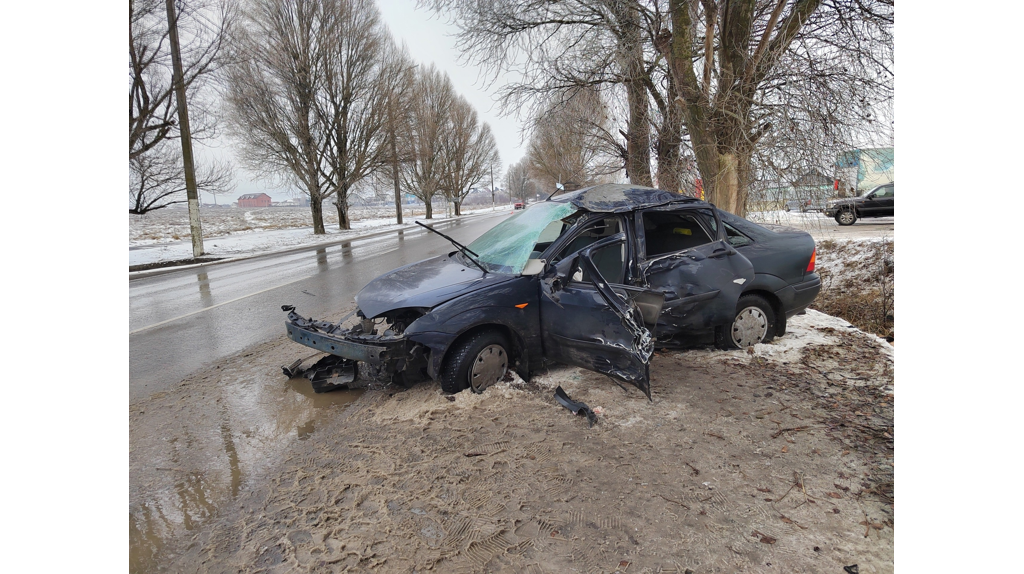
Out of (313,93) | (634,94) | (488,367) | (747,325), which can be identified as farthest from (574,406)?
(313,93)

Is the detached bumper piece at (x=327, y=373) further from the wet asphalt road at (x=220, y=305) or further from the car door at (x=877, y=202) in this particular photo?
the car door at (x=877, y=202)

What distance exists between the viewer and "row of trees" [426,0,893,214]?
7277 mm

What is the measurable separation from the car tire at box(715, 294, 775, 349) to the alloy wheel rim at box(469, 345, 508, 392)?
8.21ft

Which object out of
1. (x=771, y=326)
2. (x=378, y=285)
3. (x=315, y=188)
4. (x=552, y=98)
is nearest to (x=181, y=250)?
(x=315, y=188)

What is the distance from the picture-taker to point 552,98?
11.2 metres

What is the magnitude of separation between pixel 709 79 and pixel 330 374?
8.14m

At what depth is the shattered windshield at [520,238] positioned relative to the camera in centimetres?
432

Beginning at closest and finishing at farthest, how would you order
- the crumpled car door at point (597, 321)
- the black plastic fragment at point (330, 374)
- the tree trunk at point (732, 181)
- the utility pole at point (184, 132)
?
the crumpled car door at point (597, 321), the black plastic fragment at point (330, 374), the tree trunk at point (732, 181), the utility pole at point (184, 132)

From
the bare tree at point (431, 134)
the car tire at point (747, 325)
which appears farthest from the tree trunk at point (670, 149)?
the bare tree at point (431, 134)

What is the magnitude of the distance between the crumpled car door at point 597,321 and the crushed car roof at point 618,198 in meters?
0.36

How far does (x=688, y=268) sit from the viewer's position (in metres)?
4.61

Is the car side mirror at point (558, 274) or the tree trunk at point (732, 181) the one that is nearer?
the car side mirror at point (558, 274)

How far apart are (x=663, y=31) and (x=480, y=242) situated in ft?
22.9

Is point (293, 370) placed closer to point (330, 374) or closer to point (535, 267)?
point (330, 374)
